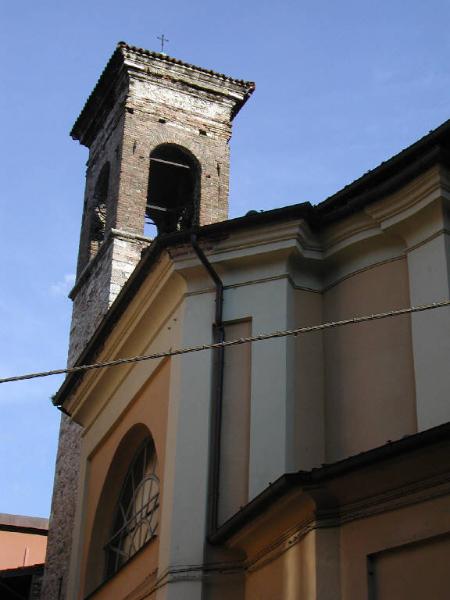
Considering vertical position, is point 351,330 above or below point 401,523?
above

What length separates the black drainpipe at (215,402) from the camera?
911 centimetres

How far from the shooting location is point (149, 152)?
2052 cm

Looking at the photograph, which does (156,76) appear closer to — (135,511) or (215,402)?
(135,511)

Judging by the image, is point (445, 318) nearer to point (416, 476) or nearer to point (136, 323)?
point (416, 476)

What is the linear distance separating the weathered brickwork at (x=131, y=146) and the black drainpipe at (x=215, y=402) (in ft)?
26.8

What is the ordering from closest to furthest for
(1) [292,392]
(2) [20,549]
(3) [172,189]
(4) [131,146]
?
(1) [292,392], (4) [131,146], (3) [172,189], (2) [20,549]

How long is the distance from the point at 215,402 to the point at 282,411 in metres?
0.65

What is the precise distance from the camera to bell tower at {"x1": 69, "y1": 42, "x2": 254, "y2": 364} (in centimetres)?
1964

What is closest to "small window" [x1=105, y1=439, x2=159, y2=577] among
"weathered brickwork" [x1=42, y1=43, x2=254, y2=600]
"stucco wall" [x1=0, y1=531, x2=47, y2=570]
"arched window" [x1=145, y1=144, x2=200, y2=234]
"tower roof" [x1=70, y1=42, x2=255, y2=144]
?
"weathered brickwork" [x1=42, y1=43, x2=254, y2=600]

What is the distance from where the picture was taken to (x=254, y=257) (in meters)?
9.97

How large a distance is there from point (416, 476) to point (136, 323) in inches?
172

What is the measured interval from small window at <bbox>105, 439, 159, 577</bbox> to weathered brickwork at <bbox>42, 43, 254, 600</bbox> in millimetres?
6471

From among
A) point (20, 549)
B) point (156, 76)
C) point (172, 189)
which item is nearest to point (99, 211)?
point (172, 189)

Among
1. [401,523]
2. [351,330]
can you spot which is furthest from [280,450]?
[401,523]
